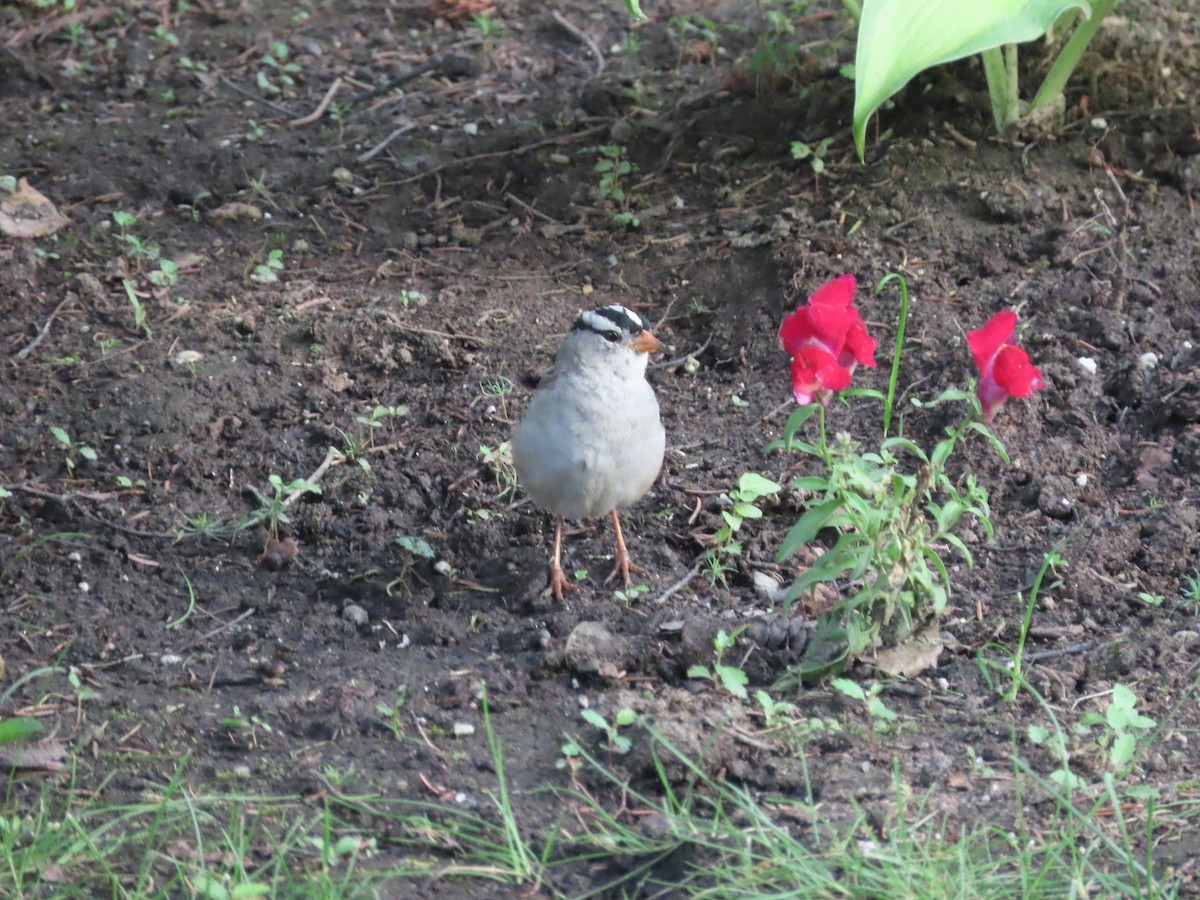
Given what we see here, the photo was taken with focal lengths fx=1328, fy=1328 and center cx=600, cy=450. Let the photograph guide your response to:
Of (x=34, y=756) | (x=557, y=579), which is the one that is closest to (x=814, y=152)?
(x=557, y=579)

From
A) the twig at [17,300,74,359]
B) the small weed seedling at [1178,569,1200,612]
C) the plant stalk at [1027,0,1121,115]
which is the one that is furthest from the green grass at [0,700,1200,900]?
the plant stalk at [1027,0,1121,115]

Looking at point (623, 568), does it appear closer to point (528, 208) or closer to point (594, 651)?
point (594, 651)

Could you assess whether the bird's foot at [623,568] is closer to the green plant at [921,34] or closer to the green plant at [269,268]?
the green plant at [921,34]

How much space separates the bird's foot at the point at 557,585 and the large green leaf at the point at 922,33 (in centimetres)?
175

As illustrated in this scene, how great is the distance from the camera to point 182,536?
4.83 m

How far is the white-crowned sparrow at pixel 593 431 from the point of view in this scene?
4.54 metres

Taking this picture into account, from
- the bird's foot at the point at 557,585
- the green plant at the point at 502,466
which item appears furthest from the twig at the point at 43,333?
the bird's foot at the point at 557,585

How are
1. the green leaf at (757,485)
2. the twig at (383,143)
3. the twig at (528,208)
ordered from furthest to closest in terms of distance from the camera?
1. the twig at (383,143)
2. the twig at (528,208)
3. the green leaf at (757,485)

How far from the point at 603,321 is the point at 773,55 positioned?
2.75 meters

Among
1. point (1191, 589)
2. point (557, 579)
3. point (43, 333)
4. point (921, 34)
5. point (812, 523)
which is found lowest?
point (43, 333)

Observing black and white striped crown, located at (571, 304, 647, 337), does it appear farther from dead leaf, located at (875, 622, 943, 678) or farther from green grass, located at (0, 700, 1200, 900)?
green grass, located at (0, 700, 1200, 900)

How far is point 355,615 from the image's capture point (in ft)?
14.8

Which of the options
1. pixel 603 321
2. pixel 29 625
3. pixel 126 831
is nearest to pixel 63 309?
pixel 29 625

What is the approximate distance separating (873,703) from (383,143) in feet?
15.6
